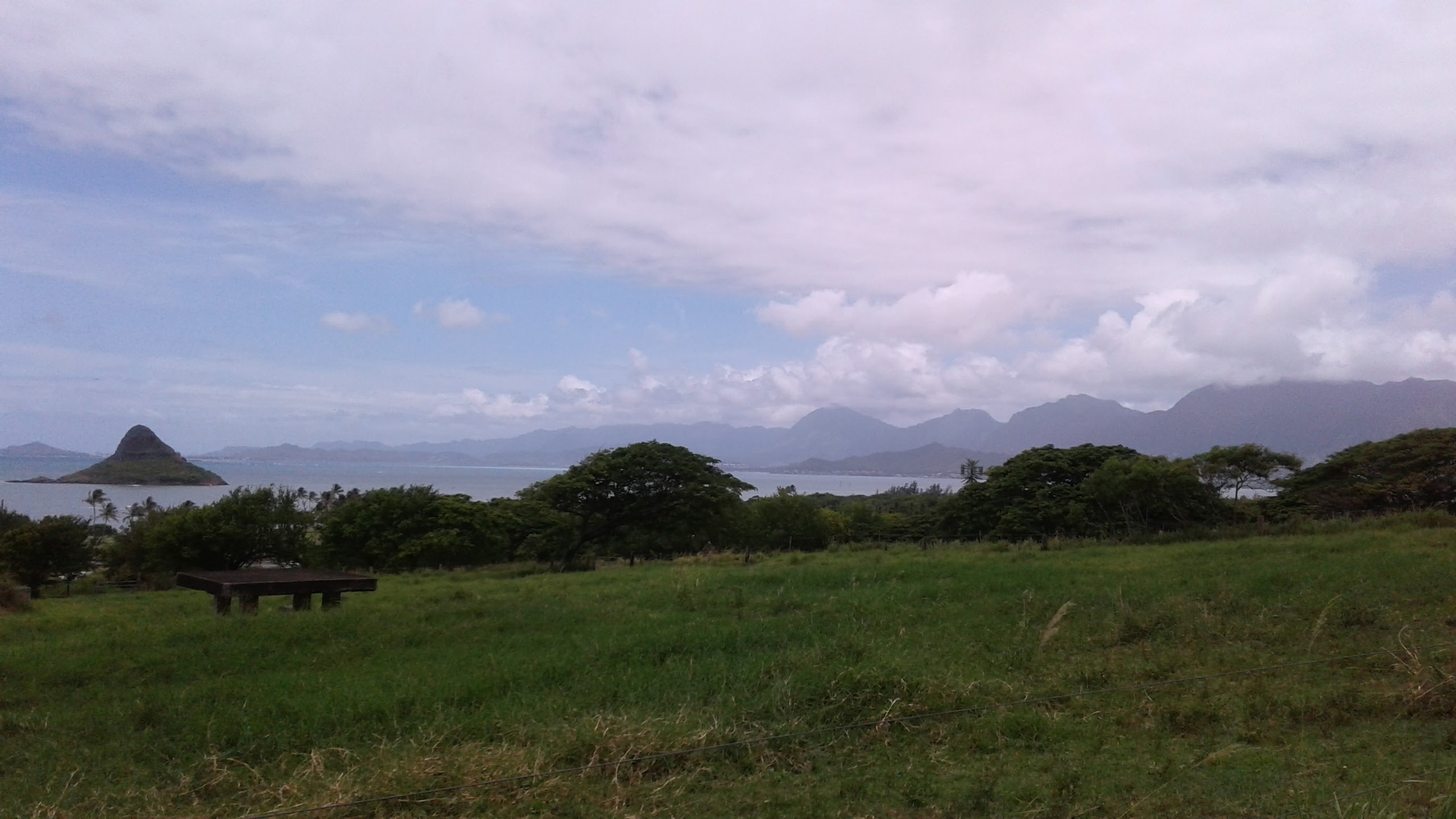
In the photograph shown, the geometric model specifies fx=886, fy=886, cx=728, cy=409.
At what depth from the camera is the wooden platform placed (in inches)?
413

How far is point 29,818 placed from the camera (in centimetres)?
462

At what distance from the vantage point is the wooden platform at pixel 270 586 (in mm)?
10492

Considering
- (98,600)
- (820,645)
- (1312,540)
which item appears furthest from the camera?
(98,600)

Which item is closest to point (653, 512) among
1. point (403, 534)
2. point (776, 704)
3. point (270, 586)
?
point (403, 534)

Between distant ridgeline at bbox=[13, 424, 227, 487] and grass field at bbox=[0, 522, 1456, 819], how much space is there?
5654 inches

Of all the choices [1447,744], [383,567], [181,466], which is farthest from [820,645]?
[181,466]

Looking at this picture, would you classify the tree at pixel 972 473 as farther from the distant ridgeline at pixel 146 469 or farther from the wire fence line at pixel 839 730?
the distant ridgeline at pixel 146 469

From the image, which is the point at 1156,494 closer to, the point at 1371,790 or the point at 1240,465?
the point at 1240,465

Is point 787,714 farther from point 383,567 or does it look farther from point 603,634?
point 383,567

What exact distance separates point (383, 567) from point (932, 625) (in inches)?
921

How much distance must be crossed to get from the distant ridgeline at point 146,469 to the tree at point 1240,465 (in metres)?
139

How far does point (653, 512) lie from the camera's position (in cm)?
3195

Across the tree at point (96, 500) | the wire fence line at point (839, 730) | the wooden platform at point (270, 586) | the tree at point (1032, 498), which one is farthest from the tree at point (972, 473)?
the tree at point (96, 500)

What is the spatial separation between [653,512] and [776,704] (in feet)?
84.9
